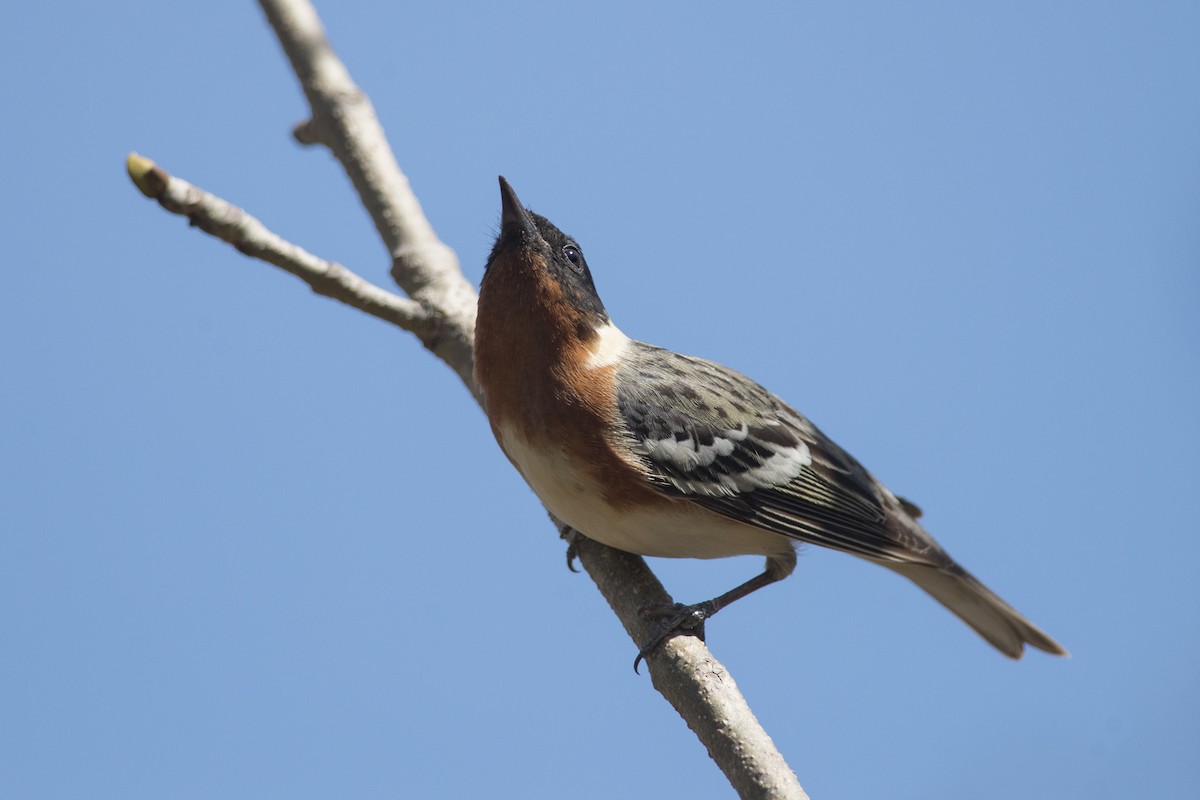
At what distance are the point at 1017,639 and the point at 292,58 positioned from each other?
537cm

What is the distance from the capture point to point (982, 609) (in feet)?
19.9

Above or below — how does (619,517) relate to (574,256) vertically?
below

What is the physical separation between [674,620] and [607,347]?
154 cm

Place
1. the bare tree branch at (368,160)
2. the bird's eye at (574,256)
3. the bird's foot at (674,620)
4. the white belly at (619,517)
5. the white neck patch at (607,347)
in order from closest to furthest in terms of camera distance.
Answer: the bird's foot at (674,620) → the white belly at (619,517) → the white neck patch at (607,347) → the bird's eye at (574,256) → the bare tree branch at (368,160)

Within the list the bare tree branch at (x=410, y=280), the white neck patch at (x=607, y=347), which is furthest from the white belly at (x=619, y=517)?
the white neck patch at (x=607, y=347)

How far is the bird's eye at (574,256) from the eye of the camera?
17.7ft

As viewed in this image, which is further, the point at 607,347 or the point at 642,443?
the point at 607,347

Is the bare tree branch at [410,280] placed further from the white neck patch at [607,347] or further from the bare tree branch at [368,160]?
the white neck patch at [607,347]

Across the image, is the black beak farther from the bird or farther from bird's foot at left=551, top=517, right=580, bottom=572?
bird's foot at left=551, top=517, right=580, bottom=572

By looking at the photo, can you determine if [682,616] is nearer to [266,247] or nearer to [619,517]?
[619,517]

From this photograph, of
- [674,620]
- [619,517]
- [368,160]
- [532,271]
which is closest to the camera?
[674,620]

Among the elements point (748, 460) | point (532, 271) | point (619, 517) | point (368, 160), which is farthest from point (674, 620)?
point (368, 160)

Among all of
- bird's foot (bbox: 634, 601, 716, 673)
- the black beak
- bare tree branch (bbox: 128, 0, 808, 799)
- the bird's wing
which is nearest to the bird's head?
the black beak

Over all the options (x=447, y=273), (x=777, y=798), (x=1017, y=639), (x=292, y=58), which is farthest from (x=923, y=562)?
(x=292, y=58)
